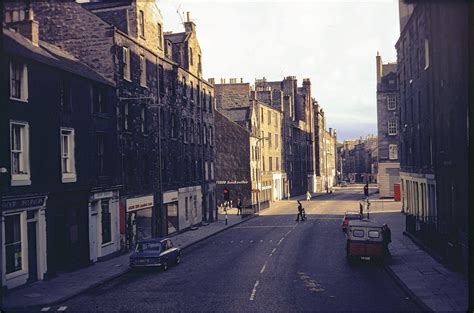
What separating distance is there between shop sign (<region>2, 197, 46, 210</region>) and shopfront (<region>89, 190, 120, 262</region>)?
16.1 ft

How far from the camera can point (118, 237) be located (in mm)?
32750

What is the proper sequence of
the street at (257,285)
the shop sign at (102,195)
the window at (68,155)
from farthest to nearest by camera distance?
the shop sign at (102,195) → the window at (68,155) → the street at (257,285)

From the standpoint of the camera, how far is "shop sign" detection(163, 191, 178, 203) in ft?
137

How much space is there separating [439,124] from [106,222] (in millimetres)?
20039

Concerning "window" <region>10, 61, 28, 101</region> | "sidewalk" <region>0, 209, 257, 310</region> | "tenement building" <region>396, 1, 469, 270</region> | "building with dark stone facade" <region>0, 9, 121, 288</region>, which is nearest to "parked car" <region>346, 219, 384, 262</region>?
"tenement building" <region>396, 1, 469, 270</region>

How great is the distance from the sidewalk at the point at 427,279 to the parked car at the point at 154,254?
36.0ft

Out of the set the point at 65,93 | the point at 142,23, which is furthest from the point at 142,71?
the point at 65,93

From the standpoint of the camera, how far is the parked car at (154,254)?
25.9 metres

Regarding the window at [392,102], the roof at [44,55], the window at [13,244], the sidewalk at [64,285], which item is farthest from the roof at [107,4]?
the window at [392,102]

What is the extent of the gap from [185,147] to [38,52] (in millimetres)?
22531

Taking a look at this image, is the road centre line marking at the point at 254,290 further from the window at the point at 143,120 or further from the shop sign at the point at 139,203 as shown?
the window at the point at 143,120

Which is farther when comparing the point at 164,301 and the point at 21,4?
the point at 21,4

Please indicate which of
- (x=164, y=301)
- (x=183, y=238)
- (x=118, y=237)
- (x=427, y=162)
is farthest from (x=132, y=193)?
(x=427, y=162)

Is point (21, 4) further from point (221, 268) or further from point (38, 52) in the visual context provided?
point (221, 268)
